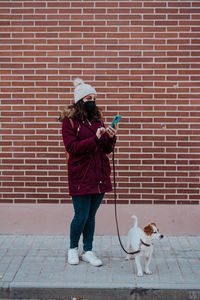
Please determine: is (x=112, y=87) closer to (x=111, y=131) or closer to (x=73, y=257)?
(x=111, y=131)

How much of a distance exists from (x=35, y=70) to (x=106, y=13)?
4.02 feet

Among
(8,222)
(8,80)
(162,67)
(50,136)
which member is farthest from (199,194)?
(8,80)

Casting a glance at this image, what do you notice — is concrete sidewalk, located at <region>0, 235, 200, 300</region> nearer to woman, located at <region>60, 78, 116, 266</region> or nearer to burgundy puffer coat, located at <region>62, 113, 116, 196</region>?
woman, located at <region>60, 78, 116, 266</region>

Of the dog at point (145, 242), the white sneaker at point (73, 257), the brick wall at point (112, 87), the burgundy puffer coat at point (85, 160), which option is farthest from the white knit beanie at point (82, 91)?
the white sneaker at point (73, 257)

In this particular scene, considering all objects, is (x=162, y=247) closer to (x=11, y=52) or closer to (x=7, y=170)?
(x=7, y=170)

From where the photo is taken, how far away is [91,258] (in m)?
4.32

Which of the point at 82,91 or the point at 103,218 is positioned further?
the point at 103,218

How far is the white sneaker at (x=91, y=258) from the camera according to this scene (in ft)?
13.9

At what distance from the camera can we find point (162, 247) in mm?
4914

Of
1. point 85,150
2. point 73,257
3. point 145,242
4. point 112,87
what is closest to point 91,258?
point 73,257

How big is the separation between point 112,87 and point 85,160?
1.54 m

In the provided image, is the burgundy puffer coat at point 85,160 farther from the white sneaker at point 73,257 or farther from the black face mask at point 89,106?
the white sneaker at point 73,257

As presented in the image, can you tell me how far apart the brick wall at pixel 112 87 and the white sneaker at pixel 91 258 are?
1137 millimetres

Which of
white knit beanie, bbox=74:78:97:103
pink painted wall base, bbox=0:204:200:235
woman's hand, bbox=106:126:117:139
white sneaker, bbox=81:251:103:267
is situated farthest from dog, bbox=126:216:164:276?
white knit beanie, bbox=74:78:97:103
